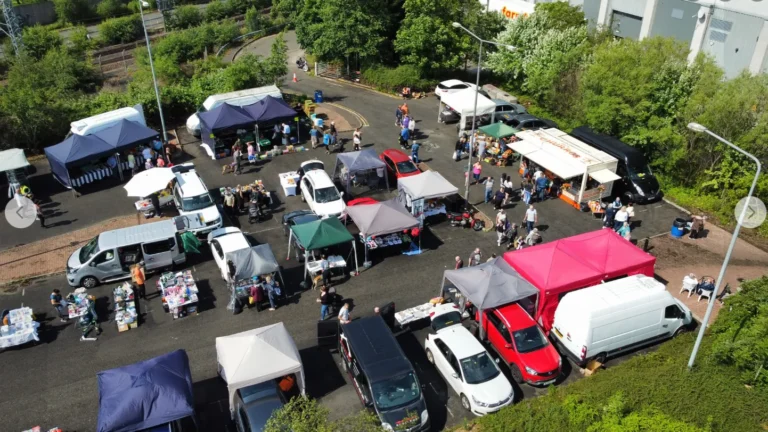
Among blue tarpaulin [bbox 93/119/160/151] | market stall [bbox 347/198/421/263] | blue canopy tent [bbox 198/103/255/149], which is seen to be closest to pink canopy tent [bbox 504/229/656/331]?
market stall [bbox 347/198/421/263]

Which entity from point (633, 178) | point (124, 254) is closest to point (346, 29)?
point (633, 178)

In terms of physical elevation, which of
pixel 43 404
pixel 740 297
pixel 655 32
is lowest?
pixel 43 404

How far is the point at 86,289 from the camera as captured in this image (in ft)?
71.4

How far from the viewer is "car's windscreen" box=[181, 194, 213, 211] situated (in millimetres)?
25141

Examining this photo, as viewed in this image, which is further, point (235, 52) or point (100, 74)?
point (235, 52)

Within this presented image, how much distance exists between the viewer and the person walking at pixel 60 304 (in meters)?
20.0

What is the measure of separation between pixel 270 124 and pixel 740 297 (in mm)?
23644

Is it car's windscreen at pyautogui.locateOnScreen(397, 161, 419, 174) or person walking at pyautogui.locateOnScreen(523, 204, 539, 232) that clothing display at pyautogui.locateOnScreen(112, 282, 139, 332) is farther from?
person walking at pyautogui.locateOnScreen(523, 204, 539, 232)

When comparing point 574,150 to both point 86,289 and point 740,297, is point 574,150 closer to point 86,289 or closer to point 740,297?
point 740,297

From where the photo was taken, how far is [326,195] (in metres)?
26.1

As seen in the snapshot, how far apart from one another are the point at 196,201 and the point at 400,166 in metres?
9.63

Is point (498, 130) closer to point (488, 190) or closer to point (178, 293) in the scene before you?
point (488, 190)

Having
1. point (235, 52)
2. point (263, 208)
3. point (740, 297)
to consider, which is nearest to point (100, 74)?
point (235, 52)

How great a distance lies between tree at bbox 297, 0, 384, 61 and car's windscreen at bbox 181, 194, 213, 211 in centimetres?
2058
